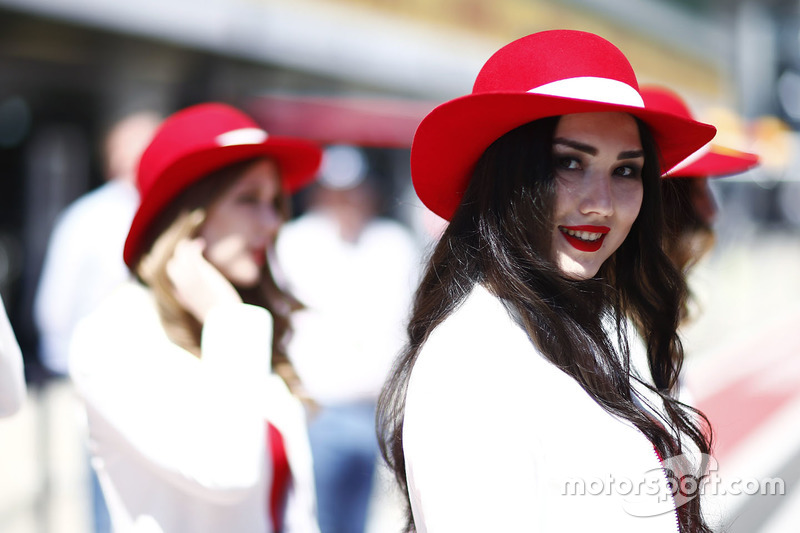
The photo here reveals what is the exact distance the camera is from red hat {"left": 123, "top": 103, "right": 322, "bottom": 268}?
222cm

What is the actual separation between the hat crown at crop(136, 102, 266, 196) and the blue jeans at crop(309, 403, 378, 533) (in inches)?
50.9

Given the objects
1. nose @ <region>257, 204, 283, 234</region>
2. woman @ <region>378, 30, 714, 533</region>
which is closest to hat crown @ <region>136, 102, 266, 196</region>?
nose @ <region>257, 204, 283, 234</region>

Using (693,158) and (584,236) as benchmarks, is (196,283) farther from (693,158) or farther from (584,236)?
(693,158)

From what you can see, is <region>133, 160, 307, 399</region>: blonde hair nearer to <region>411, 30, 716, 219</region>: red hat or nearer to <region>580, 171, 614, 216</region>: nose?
<region>411, 30, 716, 219</region>: red hat

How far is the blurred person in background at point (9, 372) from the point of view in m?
1.69

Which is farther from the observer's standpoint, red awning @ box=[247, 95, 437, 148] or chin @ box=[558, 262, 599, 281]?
red awning @ box=[247, 95, 437, 148]

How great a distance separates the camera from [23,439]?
5461mm

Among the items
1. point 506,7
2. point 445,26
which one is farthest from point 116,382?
point 506,7

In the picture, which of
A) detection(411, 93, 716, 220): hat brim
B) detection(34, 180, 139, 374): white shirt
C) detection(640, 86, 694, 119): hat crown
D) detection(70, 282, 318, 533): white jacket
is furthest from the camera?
detection(34, 180, 139, 374): white shirt

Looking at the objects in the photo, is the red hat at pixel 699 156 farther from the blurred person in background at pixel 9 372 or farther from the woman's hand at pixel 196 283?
the blurred person in background at pixel 9 372

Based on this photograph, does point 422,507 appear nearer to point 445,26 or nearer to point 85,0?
point 85,0

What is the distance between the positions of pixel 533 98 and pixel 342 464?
7.13 feet

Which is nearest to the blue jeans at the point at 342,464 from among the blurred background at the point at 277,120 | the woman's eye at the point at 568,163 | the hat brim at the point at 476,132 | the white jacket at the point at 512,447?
the blurred background at the point at 277,120

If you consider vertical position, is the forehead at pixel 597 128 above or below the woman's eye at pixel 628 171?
above
